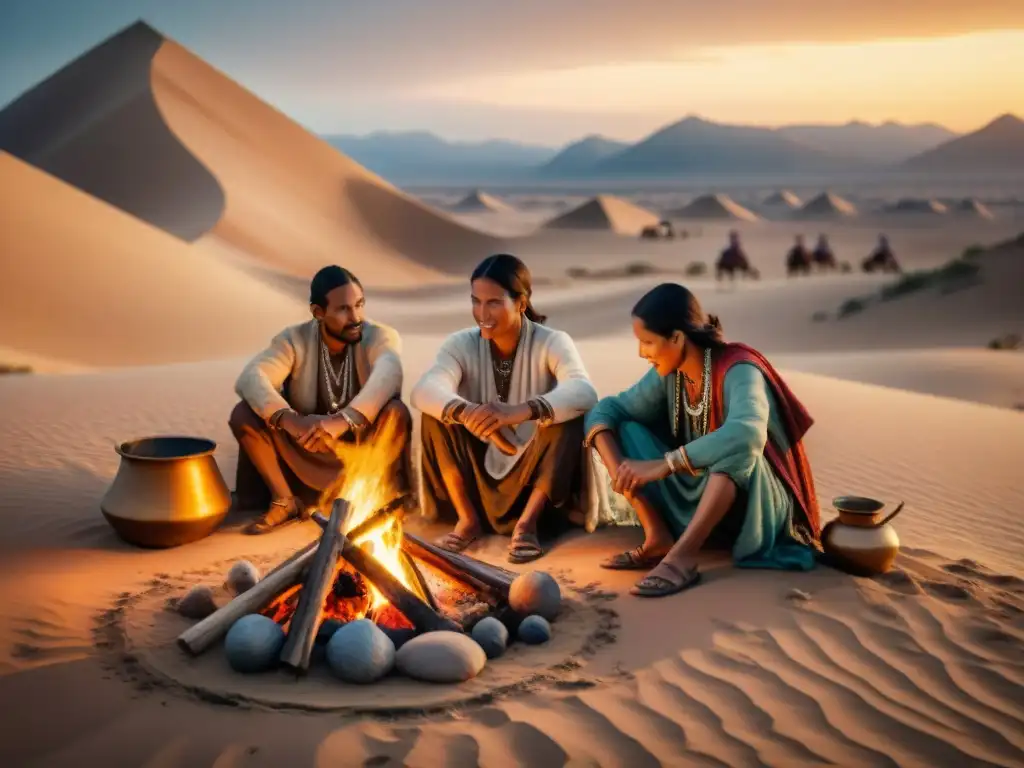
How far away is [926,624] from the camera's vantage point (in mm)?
4594

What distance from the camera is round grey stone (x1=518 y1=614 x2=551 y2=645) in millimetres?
4473

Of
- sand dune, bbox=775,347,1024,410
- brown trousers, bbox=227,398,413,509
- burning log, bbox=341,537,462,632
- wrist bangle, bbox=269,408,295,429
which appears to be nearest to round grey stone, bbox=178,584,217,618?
burning log, bbox=341,537,462,632

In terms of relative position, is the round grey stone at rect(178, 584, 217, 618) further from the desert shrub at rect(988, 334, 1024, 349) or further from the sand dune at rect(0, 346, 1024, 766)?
the desert shrub at rect(988, 334, 1024, 349)

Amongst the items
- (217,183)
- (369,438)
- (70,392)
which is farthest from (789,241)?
(369,438)

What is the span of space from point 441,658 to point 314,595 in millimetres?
588

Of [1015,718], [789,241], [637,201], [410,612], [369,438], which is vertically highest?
[637,201]

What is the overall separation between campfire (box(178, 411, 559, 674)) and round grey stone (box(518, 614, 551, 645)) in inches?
4.3

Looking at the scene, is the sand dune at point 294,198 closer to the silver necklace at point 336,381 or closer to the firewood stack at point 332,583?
the silver necklace at point 336,381

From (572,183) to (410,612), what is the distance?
452ft

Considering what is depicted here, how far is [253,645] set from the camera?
4148mm

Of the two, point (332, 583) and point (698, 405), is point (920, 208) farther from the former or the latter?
point (332, 583)

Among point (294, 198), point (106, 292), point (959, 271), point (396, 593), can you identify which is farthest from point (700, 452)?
point (294, 198)

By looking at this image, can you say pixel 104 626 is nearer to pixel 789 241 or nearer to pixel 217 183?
pixel 217 183

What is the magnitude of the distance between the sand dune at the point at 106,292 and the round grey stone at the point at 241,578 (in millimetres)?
10178
